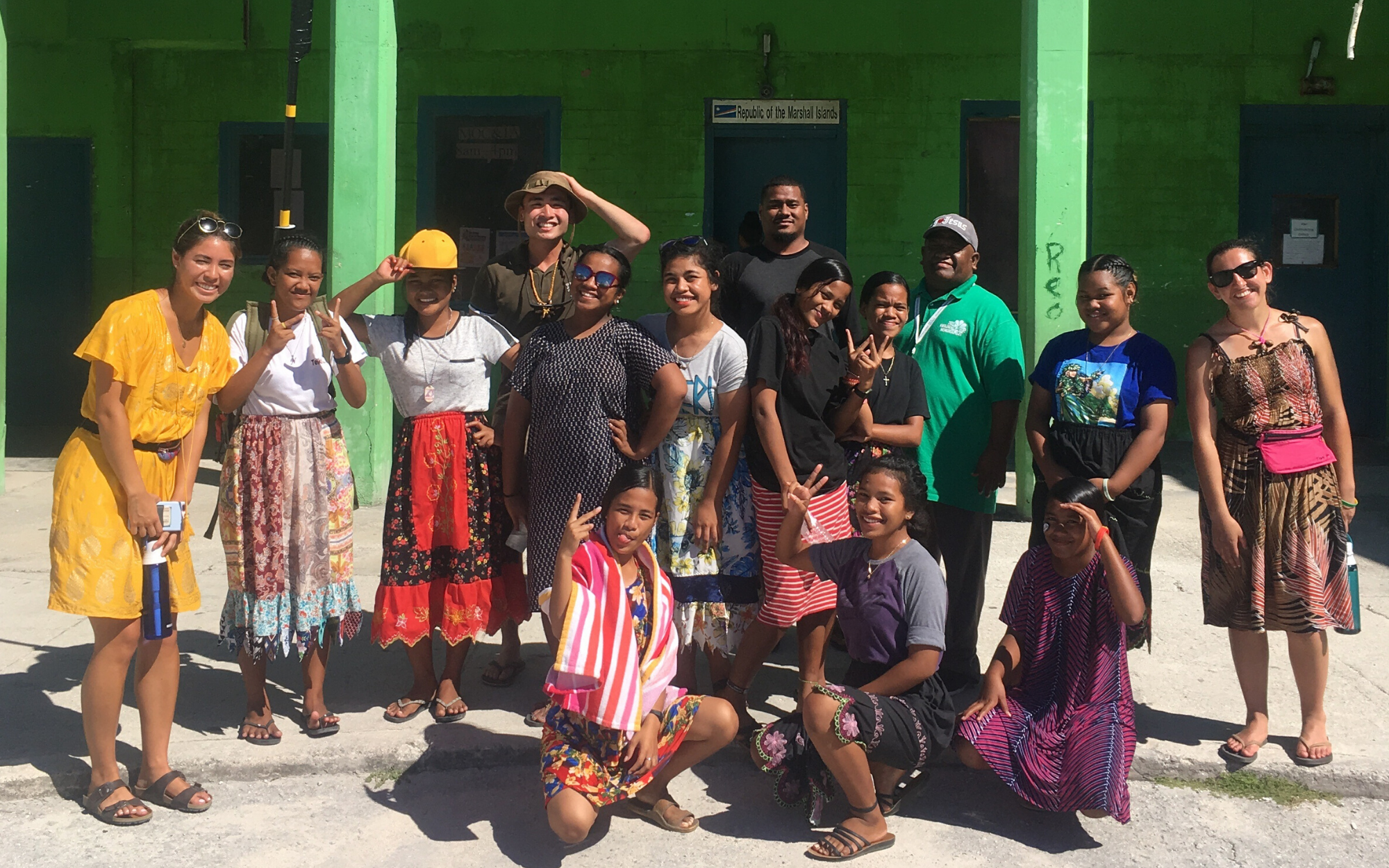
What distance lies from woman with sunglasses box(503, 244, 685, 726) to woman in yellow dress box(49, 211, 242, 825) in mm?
1023

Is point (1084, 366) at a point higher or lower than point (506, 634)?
higher

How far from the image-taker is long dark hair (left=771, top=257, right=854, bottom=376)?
4.16 meters

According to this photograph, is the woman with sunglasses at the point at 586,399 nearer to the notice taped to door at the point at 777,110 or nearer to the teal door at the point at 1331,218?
the notice taped to door at the point at 777,110

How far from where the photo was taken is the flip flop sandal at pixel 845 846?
11.7 feet

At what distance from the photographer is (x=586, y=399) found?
165 inches

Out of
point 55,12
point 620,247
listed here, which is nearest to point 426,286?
point 620,247

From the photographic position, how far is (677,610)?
429 centimetres

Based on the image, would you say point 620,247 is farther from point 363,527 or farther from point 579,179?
point 579,179

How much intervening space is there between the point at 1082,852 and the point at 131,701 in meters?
3.36

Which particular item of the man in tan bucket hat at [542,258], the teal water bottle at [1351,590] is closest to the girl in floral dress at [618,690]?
the man in tan bucket hat at [542,258]

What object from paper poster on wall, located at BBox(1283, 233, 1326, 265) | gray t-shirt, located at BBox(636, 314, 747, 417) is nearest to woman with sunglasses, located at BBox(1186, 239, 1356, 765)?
gray t-shirt, located at BBox(636, 314, 747, 417)

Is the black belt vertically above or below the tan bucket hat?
below

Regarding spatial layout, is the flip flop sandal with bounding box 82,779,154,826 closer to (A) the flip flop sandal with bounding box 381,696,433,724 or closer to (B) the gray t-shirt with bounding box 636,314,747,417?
(A) the flip flop sandal with bounding box 381,696,433,724

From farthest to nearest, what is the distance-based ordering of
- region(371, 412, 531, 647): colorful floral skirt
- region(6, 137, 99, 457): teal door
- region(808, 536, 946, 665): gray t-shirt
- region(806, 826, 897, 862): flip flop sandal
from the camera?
region(6, 137, 99, 457): teal door → region(371, 412, 531, 647): colorful floral skirt → region(808, 536, 946, 665): gray t-shirt → region(806, 826, 897, 862): flip flop sandal
